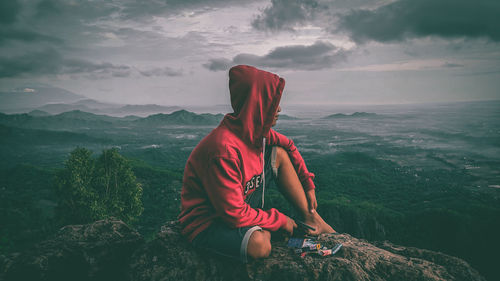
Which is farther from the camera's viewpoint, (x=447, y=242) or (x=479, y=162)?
(x=479, y=162)

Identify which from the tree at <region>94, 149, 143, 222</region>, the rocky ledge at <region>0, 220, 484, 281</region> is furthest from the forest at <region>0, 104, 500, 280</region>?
the rocky ledge at <region>0, 220, 484, 281</region>

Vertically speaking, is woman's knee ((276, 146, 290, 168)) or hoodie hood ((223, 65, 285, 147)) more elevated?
hoodie hood ((223, 65, 285, 147))

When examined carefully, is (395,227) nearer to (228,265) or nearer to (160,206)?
(160,206)

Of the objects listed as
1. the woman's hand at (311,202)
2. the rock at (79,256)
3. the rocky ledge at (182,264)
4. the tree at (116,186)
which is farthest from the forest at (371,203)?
the woman's hand at (311,202)

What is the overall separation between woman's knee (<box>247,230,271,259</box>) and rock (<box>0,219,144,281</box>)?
1.87 meters

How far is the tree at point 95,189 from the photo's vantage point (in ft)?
80.7

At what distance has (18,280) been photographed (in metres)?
3.58

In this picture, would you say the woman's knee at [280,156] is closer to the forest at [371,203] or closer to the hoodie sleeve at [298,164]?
the hoodie sleeve at [298,164]

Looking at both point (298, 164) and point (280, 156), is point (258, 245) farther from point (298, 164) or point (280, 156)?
point (298, 164)

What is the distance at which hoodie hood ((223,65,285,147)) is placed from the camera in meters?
3.25

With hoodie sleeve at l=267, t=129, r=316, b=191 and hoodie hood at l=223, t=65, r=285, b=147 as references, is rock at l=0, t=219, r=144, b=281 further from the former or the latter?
hoodie sleeve at l=267, t=129, r=316, b=191

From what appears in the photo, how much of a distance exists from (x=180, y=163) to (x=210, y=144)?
162 m

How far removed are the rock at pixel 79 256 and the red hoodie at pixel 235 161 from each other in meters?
1.55

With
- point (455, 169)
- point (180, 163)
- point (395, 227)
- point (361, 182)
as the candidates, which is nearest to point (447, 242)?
point (395, 227)
